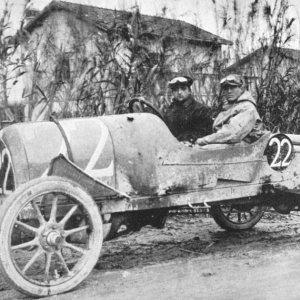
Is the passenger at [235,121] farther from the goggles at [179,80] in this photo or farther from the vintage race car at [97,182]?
the goggles at [179,80]

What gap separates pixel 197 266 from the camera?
4.73 metres

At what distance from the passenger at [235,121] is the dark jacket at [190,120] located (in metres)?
0.30

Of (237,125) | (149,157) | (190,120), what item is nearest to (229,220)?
(190,120)

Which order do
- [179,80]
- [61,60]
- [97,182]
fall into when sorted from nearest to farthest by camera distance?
1. [97,182]
2. [179,80]
3. [61,60]

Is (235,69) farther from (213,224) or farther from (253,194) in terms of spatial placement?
(253,194)

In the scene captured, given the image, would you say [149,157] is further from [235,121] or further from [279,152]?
[279,152]

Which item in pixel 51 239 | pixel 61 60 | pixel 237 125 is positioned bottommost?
pixel 51 239

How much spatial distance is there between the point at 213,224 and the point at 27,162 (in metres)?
3.63

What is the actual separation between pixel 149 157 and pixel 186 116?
159 centimetres

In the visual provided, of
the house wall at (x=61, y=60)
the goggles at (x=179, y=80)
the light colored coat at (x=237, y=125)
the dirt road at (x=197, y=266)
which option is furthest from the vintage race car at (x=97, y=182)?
the house wall at (x=61, y=60)

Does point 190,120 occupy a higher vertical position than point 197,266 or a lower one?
higher

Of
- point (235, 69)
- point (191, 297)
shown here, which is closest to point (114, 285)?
point (191, 297)

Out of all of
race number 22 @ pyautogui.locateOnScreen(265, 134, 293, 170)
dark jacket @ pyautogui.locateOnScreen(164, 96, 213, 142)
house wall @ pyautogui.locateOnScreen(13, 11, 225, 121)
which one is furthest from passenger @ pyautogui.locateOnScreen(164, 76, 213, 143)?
house wall @ pyautogui.locateOnScreen(13, 11, 225, 121)

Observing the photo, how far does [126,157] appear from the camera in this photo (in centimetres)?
456
